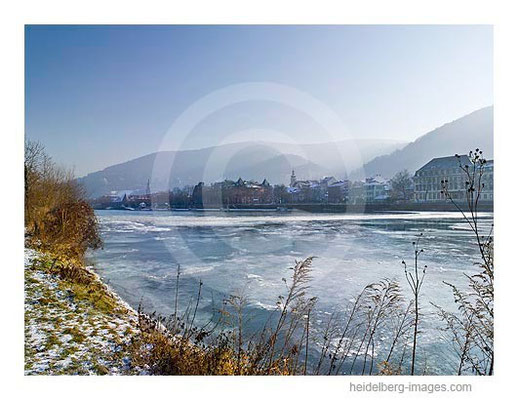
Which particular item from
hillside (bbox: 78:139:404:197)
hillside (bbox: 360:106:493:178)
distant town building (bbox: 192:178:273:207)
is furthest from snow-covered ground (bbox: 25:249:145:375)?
hillside (bbox: 360:106:493:178)

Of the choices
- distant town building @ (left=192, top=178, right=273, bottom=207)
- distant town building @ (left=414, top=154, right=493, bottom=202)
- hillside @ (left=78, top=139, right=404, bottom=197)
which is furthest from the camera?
distant town building @ (left=192, top=178, right=273, bottom=207)

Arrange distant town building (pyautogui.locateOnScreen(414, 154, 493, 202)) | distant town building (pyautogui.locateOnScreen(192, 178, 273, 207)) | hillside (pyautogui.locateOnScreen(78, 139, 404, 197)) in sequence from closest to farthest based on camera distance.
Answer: distant town building (pyautogui.locateOnScreen(414, 154, 493, 202)) → hillside (pyautogui.locateOnScreen(78, 139, 404, 197)) → distant town building (pyautogui.locateOnScreen(192, 178, 273, 207))

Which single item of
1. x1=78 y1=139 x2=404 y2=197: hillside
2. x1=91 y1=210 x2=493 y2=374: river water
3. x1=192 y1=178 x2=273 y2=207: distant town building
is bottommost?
x1=91 y1=210 x2=493 y2=374: river water

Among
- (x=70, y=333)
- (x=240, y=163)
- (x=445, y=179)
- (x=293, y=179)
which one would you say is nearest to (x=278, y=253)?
(x=293, y=179)

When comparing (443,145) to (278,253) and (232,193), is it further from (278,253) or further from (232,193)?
(232,193)

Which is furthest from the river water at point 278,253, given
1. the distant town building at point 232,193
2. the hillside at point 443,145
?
the hillside at point 443,145

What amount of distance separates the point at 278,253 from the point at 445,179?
4.88 feet

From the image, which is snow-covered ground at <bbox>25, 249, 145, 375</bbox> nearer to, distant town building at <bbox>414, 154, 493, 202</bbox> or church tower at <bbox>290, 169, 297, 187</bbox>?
church tower at <bbox>290, 169, 297, 187</bbox>

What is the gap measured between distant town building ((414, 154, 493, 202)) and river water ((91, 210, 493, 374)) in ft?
0.60

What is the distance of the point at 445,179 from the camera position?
2.80m

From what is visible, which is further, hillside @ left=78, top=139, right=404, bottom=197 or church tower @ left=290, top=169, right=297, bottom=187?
church tower @ left=290, top=169, right=297, bottom=187

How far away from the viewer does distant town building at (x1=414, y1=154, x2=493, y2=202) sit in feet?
8.18

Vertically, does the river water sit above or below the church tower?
below
